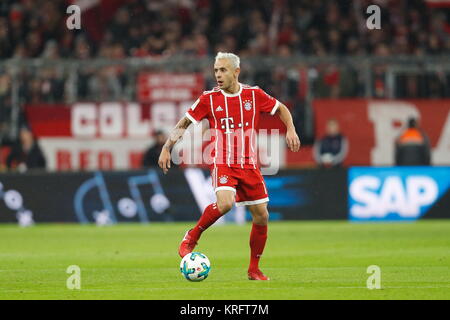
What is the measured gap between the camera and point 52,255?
14.7 m

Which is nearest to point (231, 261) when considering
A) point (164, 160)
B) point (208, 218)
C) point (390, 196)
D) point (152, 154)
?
point (208, 218)

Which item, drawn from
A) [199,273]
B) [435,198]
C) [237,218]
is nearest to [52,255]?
[199,273]

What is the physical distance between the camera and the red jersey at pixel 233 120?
11188 mm

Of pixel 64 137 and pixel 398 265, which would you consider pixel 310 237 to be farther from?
pixel 64 137

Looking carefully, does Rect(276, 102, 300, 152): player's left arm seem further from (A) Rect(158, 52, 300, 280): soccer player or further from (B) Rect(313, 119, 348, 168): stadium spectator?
(B) Rect(313, 119, 348, 168): stadium spectator

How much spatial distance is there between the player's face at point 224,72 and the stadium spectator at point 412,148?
11.2m

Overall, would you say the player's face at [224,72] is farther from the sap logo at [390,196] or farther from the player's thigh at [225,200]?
the sap logo at [390,196]

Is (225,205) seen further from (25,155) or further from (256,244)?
(25,155)

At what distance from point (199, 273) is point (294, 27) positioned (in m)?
14.6

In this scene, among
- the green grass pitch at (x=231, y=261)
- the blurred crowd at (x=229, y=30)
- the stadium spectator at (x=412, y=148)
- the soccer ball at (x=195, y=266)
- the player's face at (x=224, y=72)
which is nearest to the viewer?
the green grass pitch at (x=231, y=261)

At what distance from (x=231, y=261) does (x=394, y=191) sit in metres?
8.22

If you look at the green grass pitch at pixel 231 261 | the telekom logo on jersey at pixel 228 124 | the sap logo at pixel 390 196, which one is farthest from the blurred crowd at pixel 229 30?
the telekom logo on jersey at pixel 228 124

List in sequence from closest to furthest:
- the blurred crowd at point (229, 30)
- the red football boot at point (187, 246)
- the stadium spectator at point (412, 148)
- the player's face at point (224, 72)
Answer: the player's face at point (224, 72)
the red football boot at point (187, 246)
the stadium spectator at point (412, 148)
the blurred crowd at point (229, 30)

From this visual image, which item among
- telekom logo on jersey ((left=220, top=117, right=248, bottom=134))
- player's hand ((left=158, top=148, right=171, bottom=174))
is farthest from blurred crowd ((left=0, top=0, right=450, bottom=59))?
player's hand ((left=158, top=148, right=171, bottom=174))
